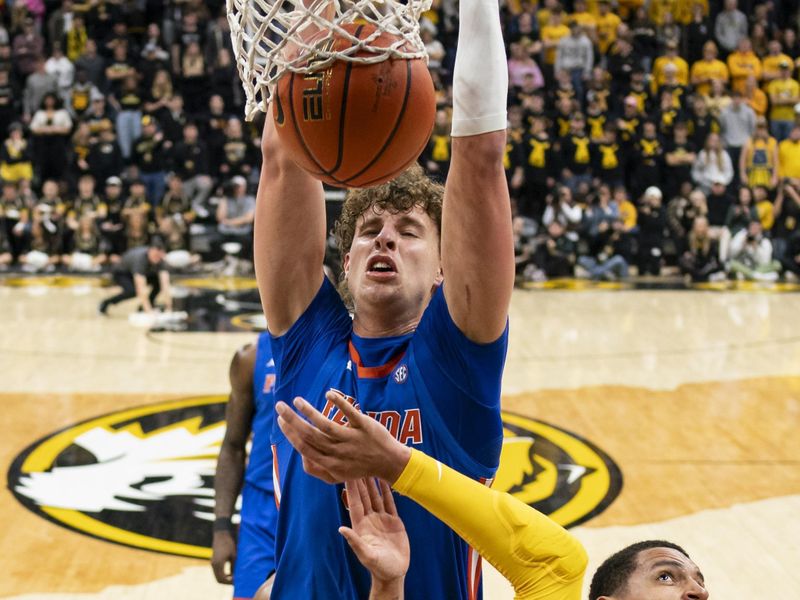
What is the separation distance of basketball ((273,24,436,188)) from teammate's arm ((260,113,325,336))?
0.44 ft

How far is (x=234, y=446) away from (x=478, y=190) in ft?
7.21

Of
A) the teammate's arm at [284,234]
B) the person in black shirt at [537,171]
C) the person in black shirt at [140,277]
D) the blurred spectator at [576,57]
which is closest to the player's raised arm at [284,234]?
the teammate's arm at [284,234]

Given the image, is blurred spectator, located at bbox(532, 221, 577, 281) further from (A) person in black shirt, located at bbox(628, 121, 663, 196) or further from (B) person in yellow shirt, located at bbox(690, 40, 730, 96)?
(B) person in yellow shirt, located at bbox(690, 40, 730, 96)

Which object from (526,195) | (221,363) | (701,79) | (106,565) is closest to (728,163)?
(701,79)

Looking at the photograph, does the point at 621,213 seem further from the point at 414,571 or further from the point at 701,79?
the point at 414,571

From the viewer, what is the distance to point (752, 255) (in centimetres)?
1402

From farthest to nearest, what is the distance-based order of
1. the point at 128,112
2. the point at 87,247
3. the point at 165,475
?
the point at 128,112, the point at 87,247, the point at 165,475

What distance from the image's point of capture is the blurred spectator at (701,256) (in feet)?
45.7

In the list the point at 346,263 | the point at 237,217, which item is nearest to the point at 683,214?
the point at 237,217

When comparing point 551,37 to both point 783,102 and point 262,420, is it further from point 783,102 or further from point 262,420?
point 262,420

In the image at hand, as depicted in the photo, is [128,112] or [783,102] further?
[783,102]

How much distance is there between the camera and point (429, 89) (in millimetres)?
2316

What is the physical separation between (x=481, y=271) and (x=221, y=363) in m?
6.99

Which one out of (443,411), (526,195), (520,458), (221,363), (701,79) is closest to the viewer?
(443,411)
